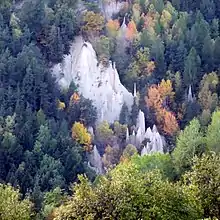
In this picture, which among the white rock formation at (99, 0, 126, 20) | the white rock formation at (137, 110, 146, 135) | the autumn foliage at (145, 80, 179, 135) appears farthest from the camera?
the white rock formation at (99, 0, 126, 20)

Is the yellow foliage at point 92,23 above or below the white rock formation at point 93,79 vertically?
above

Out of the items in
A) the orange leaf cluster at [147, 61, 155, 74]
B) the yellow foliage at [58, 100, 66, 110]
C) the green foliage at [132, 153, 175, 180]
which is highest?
the orange leaf cluster at [147, 61, 155, 74]

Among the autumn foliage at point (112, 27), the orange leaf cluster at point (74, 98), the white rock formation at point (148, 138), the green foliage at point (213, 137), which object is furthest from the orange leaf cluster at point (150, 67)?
the green foliage at point (213, 137)

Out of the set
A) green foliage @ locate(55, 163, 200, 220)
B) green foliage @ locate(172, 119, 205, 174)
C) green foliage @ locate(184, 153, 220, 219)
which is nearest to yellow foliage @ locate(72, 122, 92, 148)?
green foliage @ locate(172, 119, 205, 174)

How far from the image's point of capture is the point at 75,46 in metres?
64.1

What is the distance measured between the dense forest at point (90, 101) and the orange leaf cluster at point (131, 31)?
11 cm

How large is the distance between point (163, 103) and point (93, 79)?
7.56m

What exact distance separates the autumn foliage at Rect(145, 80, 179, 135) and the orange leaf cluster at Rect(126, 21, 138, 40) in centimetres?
622

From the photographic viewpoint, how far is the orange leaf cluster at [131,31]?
6519cm

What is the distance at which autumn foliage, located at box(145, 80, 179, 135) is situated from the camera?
6069cm

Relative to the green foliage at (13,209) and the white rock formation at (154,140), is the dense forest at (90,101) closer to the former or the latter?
the white rock formation at (154,140)

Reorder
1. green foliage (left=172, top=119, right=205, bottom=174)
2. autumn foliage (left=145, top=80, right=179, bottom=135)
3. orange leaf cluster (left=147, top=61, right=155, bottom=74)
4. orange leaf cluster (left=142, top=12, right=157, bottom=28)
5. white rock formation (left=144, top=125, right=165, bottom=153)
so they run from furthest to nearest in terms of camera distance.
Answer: orange leaf cluster (left=142, top=12, right=157, bottom=28) → orange leaf cluster (left=147, top=61, right=155, bottom=74) → autumn foliage (left=145, top=80, right=179, bottom=135) → white rock formation (left=144, top=125, right=165, bottom=153) → green foliage (left=172, top=119, right=205, bottom=174)

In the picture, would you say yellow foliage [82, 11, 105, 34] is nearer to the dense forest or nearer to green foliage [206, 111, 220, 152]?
the dense forest

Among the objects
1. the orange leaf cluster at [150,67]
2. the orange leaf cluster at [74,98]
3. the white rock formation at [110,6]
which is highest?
the white rock formation at [110,6]
